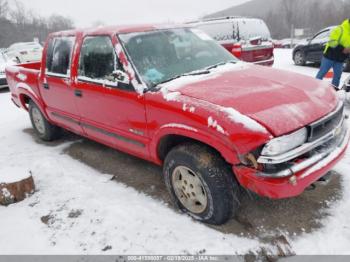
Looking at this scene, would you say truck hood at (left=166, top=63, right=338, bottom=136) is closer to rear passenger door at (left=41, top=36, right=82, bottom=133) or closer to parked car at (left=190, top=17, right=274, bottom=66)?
rear passenger door at (left=41, top=36, right=82, bottom=133)

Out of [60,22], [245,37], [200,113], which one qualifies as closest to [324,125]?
[200,113]

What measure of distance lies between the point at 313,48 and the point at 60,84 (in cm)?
1019

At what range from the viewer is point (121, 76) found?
3.26 metres

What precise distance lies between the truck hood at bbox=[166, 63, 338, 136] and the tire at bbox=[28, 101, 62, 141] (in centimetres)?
317

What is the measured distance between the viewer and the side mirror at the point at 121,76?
3231mm

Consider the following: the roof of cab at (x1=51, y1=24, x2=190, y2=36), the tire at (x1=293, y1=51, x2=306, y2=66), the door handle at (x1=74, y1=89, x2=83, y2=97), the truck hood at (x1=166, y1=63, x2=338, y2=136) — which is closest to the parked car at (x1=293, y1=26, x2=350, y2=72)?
the tire at (x1=293, y1=51, x2=306, y2=66)

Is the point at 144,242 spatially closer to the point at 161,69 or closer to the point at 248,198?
the point at 248,198

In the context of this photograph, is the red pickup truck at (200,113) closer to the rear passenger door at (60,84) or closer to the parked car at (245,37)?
the rear passenger door at (60,84)

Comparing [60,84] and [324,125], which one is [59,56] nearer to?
[60,84]

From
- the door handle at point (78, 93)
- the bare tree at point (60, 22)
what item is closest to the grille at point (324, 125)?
the door handle at point (78, 93)

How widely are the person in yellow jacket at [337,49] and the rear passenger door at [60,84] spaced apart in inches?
194

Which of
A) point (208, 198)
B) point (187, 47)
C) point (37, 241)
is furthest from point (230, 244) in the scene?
point (187, 47)

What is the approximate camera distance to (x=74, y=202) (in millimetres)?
3574

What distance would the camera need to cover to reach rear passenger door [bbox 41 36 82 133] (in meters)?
4.28
